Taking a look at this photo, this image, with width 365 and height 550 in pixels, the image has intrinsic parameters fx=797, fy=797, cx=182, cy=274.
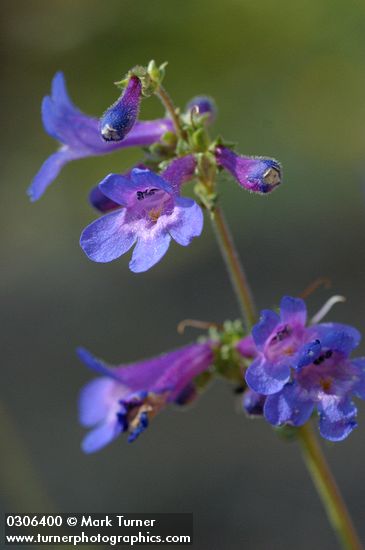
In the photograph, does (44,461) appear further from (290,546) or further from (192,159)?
(192,159)

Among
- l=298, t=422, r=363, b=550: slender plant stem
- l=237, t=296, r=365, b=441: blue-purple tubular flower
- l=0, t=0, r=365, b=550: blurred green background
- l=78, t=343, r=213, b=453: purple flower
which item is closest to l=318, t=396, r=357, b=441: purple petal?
l=237, t=296, r=365, b=441: blue-purple tubular flower

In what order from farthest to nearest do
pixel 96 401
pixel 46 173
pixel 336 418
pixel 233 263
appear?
pixel 96 401, pixel 46 173, pixel 233 263, pixel 336 418

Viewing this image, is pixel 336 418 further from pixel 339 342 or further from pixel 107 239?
pixel 107 239

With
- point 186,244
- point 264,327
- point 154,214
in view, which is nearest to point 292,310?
point 264,327

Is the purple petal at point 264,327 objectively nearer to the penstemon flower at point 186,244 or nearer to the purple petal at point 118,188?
the penstemon flower at point 186,244

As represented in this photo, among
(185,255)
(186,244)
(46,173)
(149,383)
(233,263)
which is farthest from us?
(185,255)

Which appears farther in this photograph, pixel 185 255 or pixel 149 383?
pixel 185 255

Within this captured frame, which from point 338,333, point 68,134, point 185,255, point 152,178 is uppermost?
point 185,255
